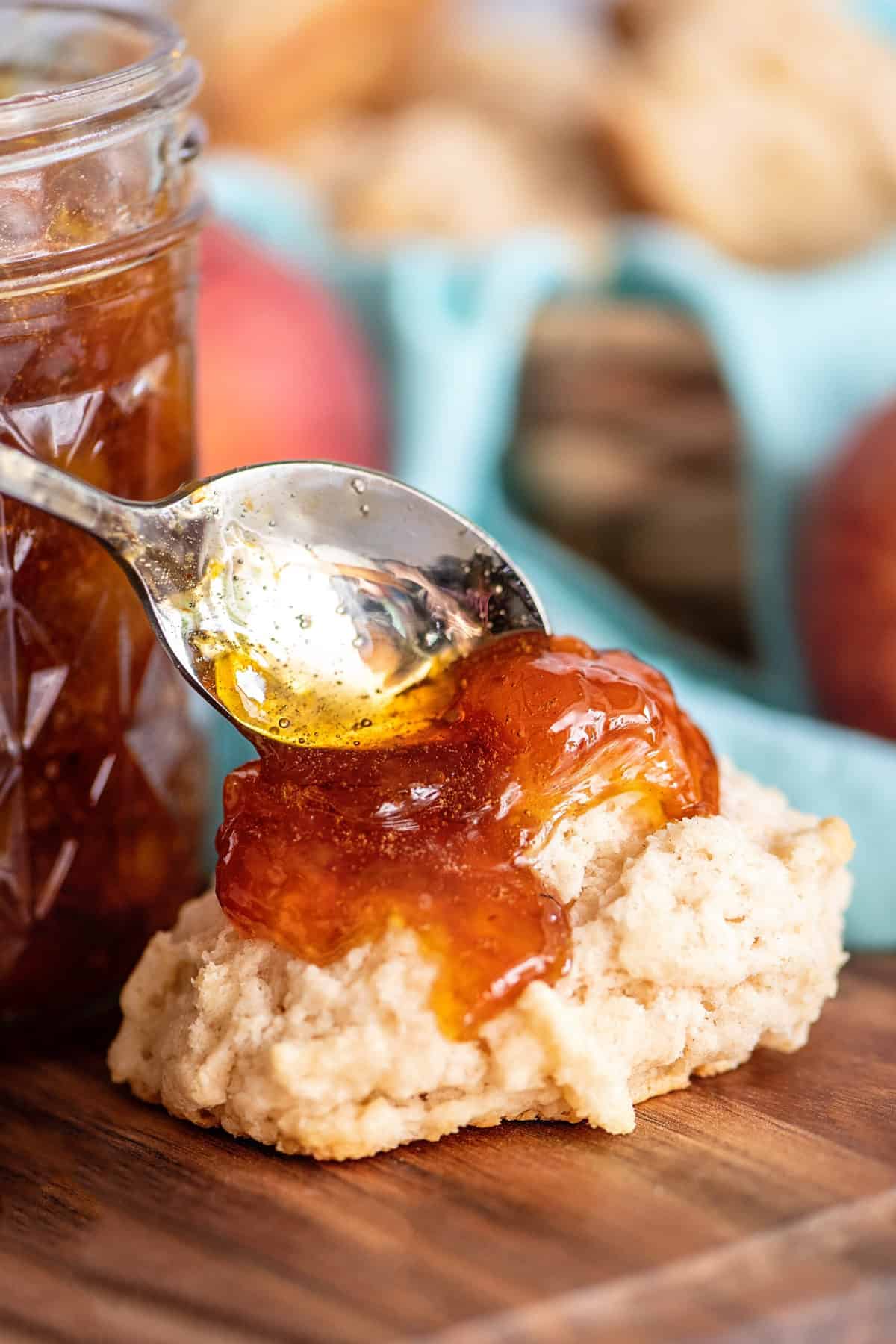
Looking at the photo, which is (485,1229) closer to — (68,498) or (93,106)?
(68,498)

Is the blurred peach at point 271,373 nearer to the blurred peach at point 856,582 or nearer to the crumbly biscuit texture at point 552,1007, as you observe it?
the blurred peach at point 856,582

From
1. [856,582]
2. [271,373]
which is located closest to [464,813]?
[856,582]

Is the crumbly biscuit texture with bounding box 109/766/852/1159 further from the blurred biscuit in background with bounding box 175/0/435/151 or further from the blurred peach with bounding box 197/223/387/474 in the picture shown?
the blurred biscuit in background with bounding box 175/0/435/151

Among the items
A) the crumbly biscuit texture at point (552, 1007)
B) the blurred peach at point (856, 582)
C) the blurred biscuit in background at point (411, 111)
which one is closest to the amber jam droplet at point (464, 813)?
the crumbly biscuit texture at point (552, 1007)

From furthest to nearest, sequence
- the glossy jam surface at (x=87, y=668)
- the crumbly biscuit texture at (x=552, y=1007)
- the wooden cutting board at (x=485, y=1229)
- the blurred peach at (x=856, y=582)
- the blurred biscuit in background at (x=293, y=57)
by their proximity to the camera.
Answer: the blurred biscuit in background at (x=293, y=57) → the blurred peach at (x=856, y=582) → the glossy jam surface at (x=87, y=668) → the crumbly biscuit texture at (x=552, y=1007) → the wooden cutting board at (x=485, y=1229)

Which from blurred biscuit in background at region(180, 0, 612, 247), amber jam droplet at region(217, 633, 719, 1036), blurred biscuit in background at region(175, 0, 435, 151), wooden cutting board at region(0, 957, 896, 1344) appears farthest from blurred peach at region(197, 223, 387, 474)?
wooden cutting board at region(0, 957, 896, 1344)

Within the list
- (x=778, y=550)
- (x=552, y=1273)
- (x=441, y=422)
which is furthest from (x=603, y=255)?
(x=552, y=1273)

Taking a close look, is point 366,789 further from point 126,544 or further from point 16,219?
point 16,219
